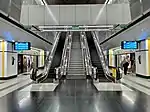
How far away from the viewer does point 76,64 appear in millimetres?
19297

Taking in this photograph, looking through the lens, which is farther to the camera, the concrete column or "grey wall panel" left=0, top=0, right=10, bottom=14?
the concrete column

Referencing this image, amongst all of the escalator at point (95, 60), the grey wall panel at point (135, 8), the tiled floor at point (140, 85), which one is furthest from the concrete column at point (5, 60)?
the grey wall panel at point (135, 8)

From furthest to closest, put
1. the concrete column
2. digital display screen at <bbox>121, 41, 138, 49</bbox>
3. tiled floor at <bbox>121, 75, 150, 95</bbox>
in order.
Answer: the concrete column, digital display screen at <bbox>121, 41, 138, 49</bbox>, tiled floor at <bbox>121, 75, 150, 95</bbox>

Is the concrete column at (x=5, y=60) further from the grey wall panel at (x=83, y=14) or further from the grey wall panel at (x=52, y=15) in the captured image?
the grey wall panel at (x=83, y=14)

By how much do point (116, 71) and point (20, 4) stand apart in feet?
25.4

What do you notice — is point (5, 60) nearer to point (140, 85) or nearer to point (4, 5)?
point (4, 5)

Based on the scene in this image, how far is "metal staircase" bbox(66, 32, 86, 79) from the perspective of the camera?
17.4m

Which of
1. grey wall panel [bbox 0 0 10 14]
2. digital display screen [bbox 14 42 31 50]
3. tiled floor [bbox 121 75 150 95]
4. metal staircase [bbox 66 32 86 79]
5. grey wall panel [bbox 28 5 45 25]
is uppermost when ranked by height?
grey wall panel [bbox 28 5 45 25]

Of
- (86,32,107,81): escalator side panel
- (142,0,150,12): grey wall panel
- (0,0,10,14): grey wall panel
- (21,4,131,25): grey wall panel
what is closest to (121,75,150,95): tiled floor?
(86,32,107,81): escalator side panel

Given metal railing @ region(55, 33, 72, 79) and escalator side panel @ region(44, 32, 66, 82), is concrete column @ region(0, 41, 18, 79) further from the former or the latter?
metal railing @ region(55, 33, 72, 79)

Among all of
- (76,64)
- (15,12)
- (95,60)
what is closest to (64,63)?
(76,64)

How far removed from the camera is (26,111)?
19.9ft

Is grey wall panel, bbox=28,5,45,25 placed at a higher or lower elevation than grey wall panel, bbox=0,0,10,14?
higher

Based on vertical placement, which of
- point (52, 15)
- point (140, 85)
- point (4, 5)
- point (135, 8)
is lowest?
point (140, 85)
